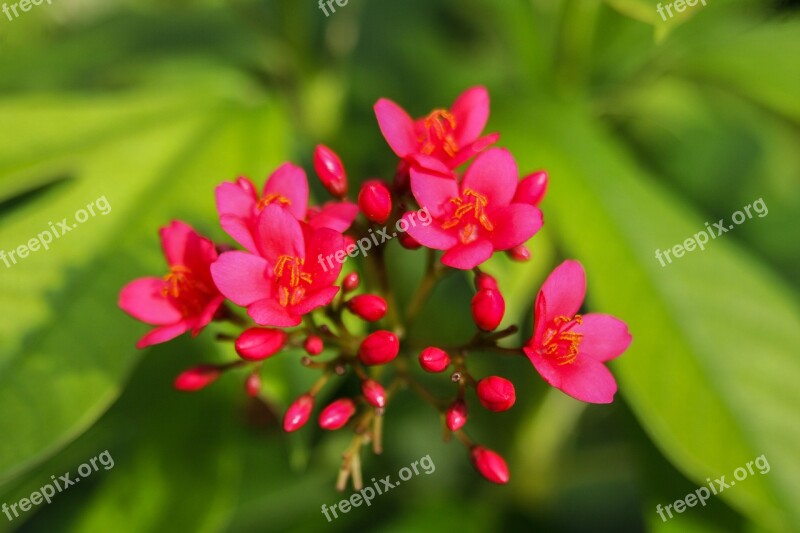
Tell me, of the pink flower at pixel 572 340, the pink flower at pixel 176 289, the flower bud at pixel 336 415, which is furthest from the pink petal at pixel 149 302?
the pink flower at pixel 572 340

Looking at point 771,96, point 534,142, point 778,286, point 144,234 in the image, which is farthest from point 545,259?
point 144,234

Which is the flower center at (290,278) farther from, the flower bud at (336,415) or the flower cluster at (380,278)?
the flower bud at (336,415)

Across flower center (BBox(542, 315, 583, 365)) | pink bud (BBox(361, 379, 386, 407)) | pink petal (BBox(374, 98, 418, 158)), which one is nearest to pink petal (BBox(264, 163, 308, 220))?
pink petal (BBox(374, 98, 418, 158))

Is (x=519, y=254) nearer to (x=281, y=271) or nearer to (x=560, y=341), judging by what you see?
(x=560, y=341)

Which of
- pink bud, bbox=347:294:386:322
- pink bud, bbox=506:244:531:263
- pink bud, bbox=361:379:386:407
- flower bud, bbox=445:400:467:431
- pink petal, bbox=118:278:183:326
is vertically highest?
pink petal, bbox=118:278:183:326

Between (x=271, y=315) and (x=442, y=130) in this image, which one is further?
(x=442, y=130)

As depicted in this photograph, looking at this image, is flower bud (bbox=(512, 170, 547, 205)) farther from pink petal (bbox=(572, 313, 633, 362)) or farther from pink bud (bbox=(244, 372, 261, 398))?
pink bud (bbox=(244, 372, 261, 398))

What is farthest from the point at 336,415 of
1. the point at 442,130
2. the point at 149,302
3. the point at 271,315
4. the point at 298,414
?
the point at 442,130
